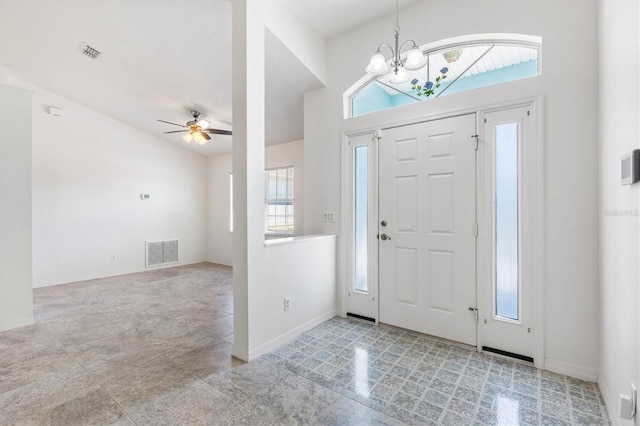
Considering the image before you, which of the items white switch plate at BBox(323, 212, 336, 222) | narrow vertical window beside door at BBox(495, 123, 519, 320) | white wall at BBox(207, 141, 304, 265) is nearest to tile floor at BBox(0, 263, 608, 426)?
narrow vertical window beside door at BBox(495, 123, 519, 320)

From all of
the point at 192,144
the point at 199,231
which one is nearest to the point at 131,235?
the point at 199,231

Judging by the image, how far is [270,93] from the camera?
3.85 m

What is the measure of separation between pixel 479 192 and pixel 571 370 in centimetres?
151

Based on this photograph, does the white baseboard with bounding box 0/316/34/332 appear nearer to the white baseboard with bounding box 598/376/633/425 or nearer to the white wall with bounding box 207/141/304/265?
the white wall with bounding box 207/141/304/265

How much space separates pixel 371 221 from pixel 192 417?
91.4 inches

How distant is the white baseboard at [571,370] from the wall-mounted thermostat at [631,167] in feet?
5.00

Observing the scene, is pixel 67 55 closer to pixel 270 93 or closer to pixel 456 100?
pixel 270 93

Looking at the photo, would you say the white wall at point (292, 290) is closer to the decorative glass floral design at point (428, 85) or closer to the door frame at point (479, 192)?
the door frame at point (479, 192)

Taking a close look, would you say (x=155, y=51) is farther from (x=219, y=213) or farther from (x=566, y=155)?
(x=566, y=155)

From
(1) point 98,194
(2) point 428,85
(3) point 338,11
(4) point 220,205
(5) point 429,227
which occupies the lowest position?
(5) point 429,227

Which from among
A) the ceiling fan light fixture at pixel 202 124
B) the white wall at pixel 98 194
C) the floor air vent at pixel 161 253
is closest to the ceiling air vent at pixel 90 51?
the ceiling fan light fixture at pixel 202 124

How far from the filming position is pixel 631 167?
1.33 metres

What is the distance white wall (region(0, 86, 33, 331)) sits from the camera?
3.14 metres

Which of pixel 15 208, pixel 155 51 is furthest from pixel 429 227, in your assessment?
pixel 15 208
